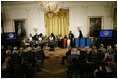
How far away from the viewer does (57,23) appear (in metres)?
10.9

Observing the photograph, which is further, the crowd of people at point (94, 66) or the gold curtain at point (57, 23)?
the gold curtain at point (57, 23)

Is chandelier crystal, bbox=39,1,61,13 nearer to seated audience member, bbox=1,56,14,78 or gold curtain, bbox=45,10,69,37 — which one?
seated audience member, bbox=1,56,14,78

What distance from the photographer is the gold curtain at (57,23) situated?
1060 centimetres

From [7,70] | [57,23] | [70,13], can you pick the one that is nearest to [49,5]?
[7,70]

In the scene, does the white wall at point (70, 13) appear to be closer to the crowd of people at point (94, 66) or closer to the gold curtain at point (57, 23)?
the gold curtain at point (57, 23)

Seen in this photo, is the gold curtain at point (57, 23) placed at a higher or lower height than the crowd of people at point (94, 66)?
higher

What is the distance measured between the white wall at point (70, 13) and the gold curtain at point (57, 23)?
40 centimetres

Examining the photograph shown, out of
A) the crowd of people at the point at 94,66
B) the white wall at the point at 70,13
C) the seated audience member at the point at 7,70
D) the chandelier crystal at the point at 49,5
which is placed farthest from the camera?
the white wall at the point at 70,13

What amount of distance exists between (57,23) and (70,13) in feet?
5.33

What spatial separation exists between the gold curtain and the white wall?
1.32ft

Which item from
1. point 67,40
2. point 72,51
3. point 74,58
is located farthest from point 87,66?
point 67,40

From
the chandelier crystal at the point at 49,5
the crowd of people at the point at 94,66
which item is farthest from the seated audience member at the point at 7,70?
the chandelier crystal at the point at 49,5

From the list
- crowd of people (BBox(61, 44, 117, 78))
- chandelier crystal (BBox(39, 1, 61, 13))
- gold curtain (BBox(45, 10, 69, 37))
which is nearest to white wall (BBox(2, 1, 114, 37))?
gold curtain (BBox(45, 10, 69, 37))

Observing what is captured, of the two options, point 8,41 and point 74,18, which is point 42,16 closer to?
point 74,18
